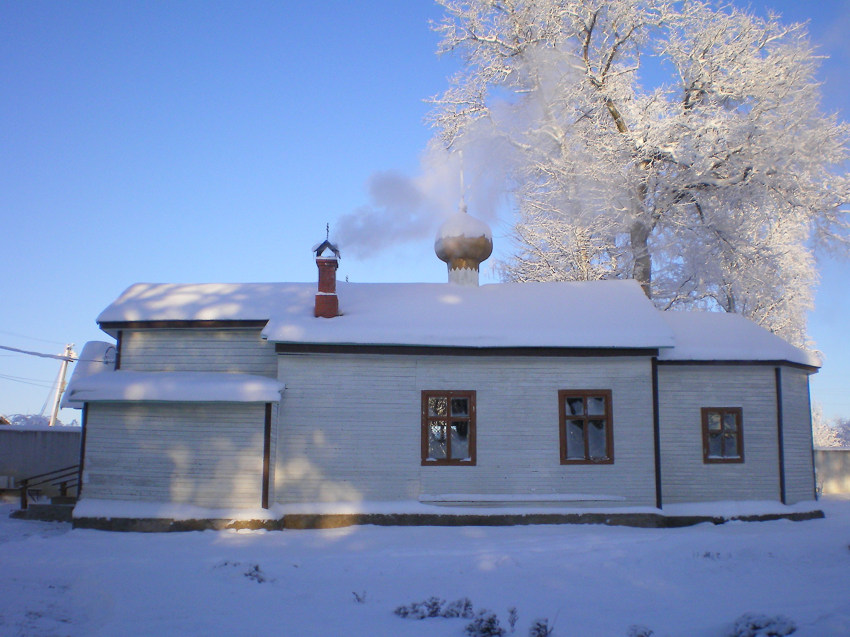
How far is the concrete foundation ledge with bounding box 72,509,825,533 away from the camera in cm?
1212

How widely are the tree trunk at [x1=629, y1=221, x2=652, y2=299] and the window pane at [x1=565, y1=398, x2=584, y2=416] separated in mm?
9807

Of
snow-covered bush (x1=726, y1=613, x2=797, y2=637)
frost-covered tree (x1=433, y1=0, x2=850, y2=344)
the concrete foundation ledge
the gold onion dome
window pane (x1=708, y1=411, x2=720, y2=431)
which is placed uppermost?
frost-covered tree (x1=433, y1=0, x2=850, y2=344)

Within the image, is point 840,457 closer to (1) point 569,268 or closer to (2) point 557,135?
(1) point 569,268

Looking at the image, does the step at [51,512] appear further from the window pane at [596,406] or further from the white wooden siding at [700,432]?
the white wooden siding at [700,432]

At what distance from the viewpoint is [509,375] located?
526 inches


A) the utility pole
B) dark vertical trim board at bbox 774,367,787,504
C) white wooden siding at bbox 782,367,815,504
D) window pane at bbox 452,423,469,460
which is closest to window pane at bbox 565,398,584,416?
window pane at bbox 452,423,469,460

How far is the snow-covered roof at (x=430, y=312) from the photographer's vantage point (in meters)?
13.1

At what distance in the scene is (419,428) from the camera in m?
13.1

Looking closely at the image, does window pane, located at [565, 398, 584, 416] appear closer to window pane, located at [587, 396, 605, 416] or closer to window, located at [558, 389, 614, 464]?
window, located at [558, 389, 614, 464]

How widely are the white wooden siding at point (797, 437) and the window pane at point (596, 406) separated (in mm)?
4038

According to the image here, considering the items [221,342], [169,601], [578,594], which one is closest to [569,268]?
[221,342]

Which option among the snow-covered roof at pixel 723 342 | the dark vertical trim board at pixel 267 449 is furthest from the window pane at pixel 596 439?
the dark vertical trim board at pixel 267 449

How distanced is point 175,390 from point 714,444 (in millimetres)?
10486

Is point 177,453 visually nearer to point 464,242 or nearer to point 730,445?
point 464,242
